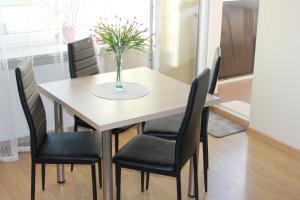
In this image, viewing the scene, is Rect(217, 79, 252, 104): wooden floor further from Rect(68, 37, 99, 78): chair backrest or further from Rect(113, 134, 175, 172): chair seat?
Rect(113, 134, 175, 172): chair seat

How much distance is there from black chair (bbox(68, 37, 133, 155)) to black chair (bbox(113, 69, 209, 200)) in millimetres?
468

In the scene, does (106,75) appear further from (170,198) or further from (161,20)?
(161,20)

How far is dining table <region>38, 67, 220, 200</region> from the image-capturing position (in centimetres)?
254

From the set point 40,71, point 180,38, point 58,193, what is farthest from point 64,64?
point 180,38

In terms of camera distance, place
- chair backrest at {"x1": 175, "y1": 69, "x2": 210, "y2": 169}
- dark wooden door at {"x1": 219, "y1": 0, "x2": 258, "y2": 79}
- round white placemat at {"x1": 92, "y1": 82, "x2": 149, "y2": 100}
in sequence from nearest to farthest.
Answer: chair backrest at {"x1": 175, "y1": 69, "x2": 210, "y2": 169}, round white placemat at {"x1": 92, "y1": 82, "x2": 149, "y2": 100}, dark wooden door at {"x1": 219, "y1": 0, "x2": 258, "y2": 79}

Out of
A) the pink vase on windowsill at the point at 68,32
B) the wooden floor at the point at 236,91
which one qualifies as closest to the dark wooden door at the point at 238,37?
the wooden floor at the point at 236,91

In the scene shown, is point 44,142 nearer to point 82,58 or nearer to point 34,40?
point 82,58

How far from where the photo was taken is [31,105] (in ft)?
8.83

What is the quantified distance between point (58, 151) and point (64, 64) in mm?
1201

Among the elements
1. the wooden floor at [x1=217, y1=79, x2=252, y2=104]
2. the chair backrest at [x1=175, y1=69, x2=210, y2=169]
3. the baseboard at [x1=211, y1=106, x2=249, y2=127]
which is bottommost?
the baseboard at [x1=211, y1=106, x2=249, y2=127]

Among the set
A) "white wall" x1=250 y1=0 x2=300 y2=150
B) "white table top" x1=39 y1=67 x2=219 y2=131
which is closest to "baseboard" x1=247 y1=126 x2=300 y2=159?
"white wall" x1=250 y1=0 x2=300 y2=150

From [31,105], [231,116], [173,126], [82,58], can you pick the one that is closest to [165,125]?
[173,126]

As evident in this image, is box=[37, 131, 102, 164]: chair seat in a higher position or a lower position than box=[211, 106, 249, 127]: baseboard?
higher

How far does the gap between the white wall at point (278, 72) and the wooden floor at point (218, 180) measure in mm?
242
